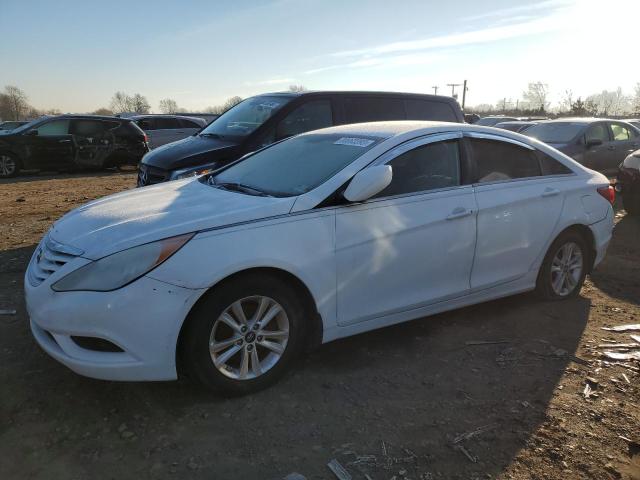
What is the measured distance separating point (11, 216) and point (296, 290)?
259 inches

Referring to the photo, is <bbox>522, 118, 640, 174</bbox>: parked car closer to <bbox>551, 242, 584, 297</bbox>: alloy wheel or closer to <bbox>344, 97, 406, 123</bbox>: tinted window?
<bbox>344, 97, 406, 123</bbox>: tinted window

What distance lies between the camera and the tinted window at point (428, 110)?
7145 millimetres

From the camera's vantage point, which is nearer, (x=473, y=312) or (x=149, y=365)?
(x=149, y=365)

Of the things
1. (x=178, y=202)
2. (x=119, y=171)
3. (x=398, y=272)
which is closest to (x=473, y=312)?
(x=398, y=272)

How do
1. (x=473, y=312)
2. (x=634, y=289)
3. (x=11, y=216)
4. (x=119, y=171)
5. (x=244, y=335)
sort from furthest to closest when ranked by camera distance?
(x=119, y=171)
(x=11, y=216)
(x=634, y=289)
(x=473, y=312)
(x=244, y=335)

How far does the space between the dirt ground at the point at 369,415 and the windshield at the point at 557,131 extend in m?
8.10

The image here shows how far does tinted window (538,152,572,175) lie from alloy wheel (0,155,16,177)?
13.5m

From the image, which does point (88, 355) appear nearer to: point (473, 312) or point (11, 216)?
point (473, 312)

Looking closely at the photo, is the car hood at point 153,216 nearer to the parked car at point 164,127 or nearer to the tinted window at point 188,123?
the parked car at point 164,127

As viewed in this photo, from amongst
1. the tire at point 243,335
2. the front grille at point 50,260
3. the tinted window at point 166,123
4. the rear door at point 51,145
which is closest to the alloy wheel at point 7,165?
the rear door at point 51,145

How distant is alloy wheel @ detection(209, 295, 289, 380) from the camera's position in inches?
118

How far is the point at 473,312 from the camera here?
4516 mm

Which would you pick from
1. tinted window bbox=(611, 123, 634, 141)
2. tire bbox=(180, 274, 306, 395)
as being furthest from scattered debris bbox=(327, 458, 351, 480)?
tinted window bbox=(611, 123, 634, 141)

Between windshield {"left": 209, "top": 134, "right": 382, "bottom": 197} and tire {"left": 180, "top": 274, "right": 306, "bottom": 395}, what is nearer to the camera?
tire {"left": 180, "top": 274, "right": 306, "bottom": 395}
